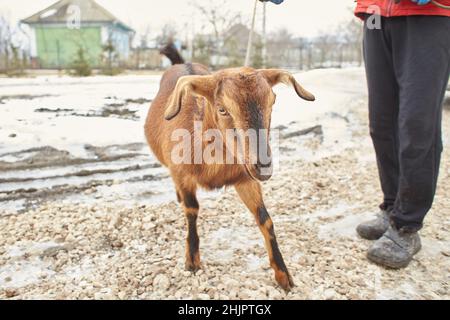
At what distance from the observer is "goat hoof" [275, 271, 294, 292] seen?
2455 millimetres

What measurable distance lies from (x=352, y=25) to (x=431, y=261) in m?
23.2

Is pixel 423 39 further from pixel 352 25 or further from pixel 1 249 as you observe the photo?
pixel 352 25

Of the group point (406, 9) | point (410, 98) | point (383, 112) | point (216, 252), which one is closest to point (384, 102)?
point (383, 112)

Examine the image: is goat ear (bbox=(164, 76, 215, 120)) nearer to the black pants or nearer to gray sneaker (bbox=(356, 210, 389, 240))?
the black pants

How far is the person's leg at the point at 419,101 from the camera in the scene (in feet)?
8.02

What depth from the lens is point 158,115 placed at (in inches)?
128

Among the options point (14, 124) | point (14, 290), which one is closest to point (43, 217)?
point (14, 290)

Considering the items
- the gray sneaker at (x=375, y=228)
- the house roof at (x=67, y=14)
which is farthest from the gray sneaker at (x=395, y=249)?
the house roof at (x=67, y=14)

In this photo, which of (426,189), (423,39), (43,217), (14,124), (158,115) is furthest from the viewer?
(14,124)

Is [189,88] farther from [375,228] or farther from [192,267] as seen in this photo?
[375,228]

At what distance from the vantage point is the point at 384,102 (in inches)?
112

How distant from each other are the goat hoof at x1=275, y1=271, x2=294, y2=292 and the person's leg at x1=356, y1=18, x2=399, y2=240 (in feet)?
3.02

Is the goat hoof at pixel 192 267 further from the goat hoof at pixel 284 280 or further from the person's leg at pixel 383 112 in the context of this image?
the person's leg at pixel 383 112

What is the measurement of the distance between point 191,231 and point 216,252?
32 cm
